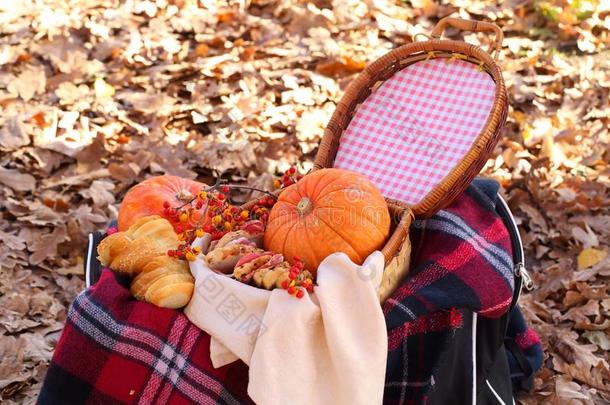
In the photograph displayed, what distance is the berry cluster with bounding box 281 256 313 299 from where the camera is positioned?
182 centimetres

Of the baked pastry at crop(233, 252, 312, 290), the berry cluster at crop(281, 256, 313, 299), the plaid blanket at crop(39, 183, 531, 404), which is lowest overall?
the plaid blanket at crop(39, 183, 531, 404)

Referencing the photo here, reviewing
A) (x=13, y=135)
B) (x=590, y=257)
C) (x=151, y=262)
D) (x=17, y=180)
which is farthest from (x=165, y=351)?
(x=13, y=135)

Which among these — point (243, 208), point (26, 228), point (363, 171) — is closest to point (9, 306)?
point (26, 228)

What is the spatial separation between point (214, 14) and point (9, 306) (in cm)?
262

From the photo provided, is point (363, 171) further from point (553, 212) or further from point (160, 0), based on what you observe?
point (160, 0)

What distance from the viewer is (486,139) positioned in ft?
7.37

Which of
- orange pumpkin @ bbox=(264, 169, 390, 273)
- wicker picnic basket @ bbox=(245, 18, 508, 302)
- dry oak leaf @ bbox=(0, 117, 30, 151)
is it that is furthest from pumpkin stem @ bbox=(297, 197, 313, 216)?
dry oak leaf @ bbox=(0, 117, 30, 151)

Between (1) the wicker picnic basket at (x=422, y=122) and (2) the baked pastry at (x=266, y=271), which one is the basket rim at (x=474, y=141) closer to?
(1) the wicker picnic basket at (x=422, y=122)

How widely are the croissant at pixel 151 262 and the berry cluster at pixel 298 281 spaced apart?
252mm

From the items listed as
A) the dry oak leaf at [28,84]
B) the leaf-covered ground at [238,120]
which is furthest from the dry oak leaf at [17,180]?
the dry oak leaf at [28,84]

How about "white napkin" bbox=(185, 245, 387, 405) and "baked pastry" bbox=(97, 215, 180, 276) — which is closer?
"white napkin" bbox=(185, 245, 387, 405)

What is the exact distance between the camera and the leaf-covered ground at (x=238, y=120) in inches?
119

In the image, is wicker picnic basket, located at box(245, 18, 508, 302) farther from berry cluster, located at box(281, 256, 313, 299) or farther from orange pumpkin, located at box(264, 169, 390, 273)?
berry cluster, located at box(281, 256, 313, 299)

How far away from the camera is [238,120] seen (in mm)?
4027
